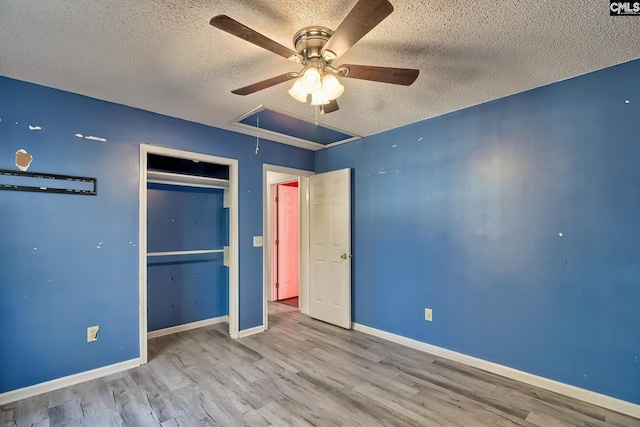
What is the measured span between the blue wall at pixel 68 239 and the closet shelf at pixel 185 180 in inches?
23.8

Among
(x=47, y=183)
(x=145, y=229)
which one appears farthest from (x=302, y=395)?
(x=47, y=183)

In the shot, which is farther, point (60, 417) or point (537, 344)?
point (537, 344)

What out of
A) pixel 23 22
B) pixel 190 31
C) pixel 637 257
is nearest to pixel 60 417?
pixel 23 22

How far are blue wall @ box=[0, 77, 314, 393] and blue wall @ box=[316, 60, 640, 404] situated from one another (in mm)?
2651

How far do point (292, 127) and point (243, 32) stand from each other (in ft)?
7.35

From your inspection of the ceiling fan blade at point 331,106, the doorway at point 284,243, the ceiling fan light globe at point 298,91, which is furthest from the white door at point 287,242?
the ceiling fan light globe at point 298,91

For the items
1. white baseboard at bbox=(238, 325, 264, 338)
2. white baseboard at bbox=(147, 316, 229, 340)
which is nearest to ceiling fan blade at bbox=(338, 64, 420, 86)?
white baseboard at bbox=(238, 325, 264, 338)

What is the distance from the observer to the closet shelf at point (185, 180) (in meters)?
3.62

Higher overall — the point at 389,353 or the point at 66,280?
the point at 66,280

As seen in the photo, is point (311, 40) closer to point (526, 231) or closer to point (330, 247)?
point (526, 231)

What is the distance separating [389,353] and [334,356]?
575mm

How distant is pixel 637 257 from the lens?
210 cm

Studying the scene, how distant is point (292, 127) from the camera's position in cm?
361

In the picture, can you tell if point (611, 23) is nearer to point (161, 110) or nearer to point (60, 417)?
point (161, 110)
